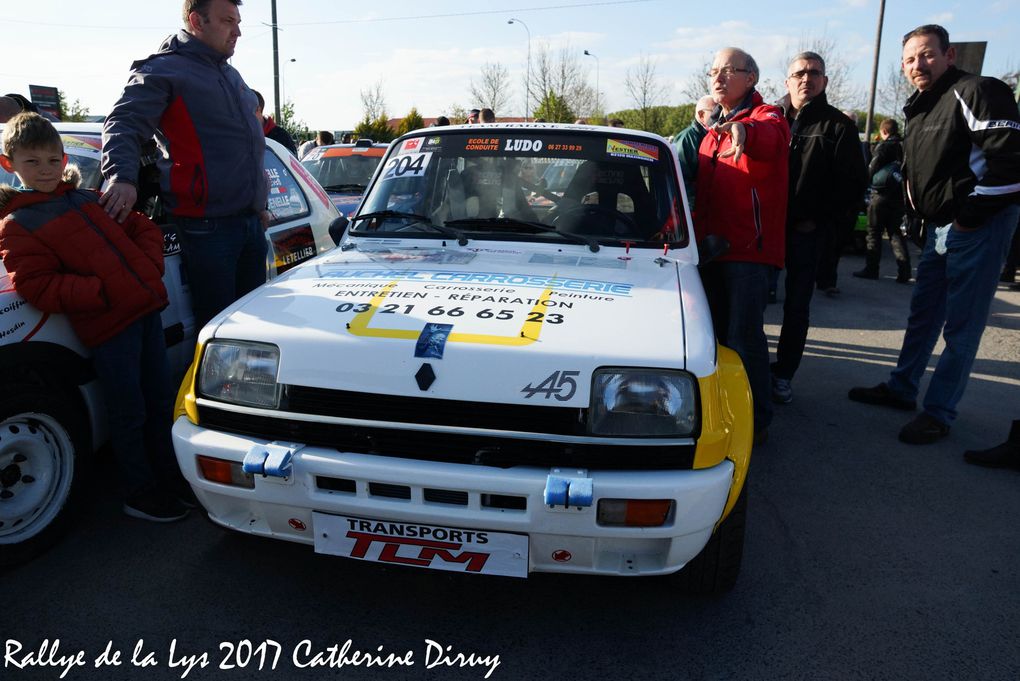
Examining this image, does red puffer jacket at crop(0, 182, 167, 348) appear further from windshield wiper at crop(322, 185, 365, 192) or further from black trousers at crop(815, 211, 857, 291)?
windshield wiper at crop(322, 185, 365, 192)

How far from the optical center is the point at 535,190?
3.46m

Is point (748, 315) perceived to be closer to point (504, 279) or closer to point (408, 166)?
point (504, 279)

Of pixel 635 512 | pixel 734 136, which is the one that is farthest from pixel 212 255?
pixel 734 136

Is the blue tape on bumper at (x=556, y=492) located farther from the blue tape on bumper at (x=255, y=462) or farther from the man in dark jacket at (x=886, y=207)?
the man in dark jacket at (x=886, y=207)

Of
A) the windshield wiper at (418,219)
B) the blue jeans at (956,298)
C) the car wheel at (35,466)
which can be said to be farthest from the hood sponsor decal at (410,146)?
the blue jeans at (956,298)

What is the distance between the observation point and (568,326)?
90.4 inches

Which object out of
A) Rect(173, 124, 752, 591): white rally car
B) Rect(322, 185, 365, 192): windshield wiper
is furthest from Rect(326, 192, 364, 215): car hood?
Rect(173, 124, 752, 591): white rally car

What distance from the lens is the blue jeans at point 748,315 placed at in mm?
3760

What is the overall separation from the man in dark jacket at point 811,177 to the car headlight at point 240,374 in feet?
11.6

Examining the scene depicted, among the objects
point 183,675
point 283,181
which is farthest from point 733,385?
point 283,181

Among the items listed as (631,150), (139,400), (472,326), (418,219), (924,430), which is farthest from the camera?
(924,430)

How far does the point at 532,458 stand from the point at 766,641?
1046 millimetres

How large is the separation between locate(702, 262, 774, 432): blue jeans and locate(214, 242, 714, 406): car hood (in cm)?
97

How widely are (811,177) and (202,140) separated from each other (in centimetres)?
350
